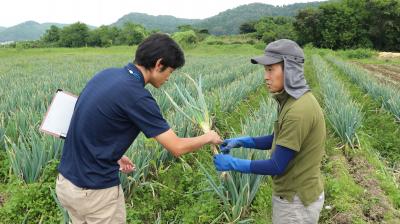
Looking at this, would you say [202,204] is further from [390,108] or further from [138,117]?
[390,108]

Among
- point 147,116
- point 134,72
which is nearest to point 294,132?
point 147,116

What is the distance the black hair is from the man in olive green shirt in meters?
0.44

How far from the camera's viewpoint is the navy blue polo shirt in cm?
185

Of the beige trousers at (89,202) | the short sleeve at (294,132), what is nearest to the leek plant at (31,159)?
the beige trousers at (89,202)

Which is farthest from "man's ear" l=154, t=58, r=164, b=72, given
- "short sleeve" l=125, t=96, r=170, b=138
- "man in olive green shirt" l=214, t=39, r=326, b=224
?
"man in olive green shirt" l=214, t=39, r=326, b=224

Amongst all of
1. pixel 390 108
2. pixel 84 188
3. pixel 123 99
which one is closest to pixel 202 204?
pixel 84 188

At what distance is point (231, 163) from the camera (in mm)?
2133

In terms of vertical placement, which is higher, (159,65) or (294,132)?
(159,65)

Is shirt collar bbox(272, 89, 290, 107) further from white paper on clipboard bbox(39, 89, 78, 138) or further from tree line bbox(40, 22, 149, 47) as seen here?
tree line bbox(40, 22, 149, 47)

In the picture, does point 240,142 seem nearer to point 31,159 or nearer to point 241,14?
point 31,159

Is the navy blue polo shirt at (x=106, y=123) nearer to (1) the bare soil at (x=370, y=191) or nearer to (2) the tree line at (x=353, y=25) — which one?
(1) the bare soil at (x=370, y=191)

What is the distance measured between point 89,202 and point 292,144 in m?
1.02

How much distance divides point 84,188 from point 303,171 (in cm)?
110

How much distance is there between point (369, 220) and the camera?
3.36m
